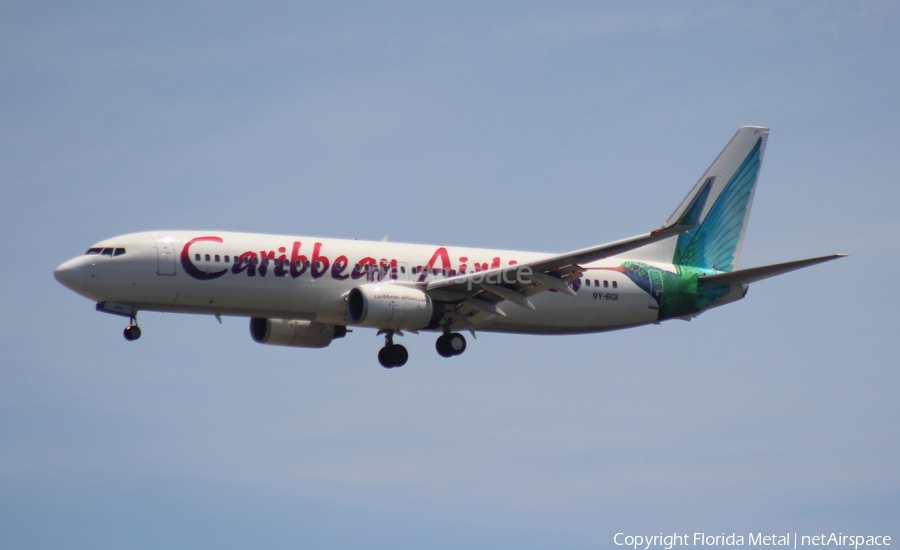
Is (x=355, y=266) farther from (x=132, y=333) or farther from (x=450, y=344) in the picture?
(x=132, y=333)

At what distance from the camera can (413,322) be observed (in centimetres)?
4631

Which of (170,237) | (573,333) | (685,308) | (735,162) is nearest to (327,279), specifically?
(170,237)

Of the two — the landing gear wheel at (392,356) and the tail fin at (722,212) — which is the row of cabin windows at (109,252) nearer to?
the landing gear wheel at (392,356)

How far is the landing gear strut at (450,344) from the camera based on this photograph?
4853 centimetres

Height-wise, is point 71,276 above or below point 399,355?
above

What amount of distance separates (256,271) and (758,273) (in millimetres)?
18989

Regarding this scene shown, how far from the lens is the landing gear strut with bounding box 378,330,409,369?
49.6 meters

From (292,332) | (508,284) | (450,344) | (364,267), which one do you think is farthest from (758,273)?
(292,332)

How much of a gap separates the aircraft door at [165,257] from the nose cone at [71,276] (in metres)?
2.65

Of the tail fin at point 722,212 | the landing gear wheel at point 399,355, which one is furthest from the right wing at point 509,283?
the tail fin at point 722,212

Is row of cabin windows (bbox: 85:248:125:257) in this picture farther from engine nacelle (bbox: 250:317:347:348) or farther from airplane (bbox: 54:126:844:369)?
engine nacelle (bbox: 250:317:347:348)

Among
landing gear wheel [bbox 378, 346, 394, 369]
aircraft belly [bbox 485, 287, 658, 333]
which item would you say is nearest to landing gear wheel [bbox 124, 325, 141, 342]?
landing gear wheel [bbox 378, 346, 394, 369]

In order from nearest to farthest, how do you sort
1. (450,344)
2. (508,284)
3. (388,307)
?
(388,307), (508,284), (450,344)

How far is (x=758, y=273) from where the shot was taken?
48656 millimetres
